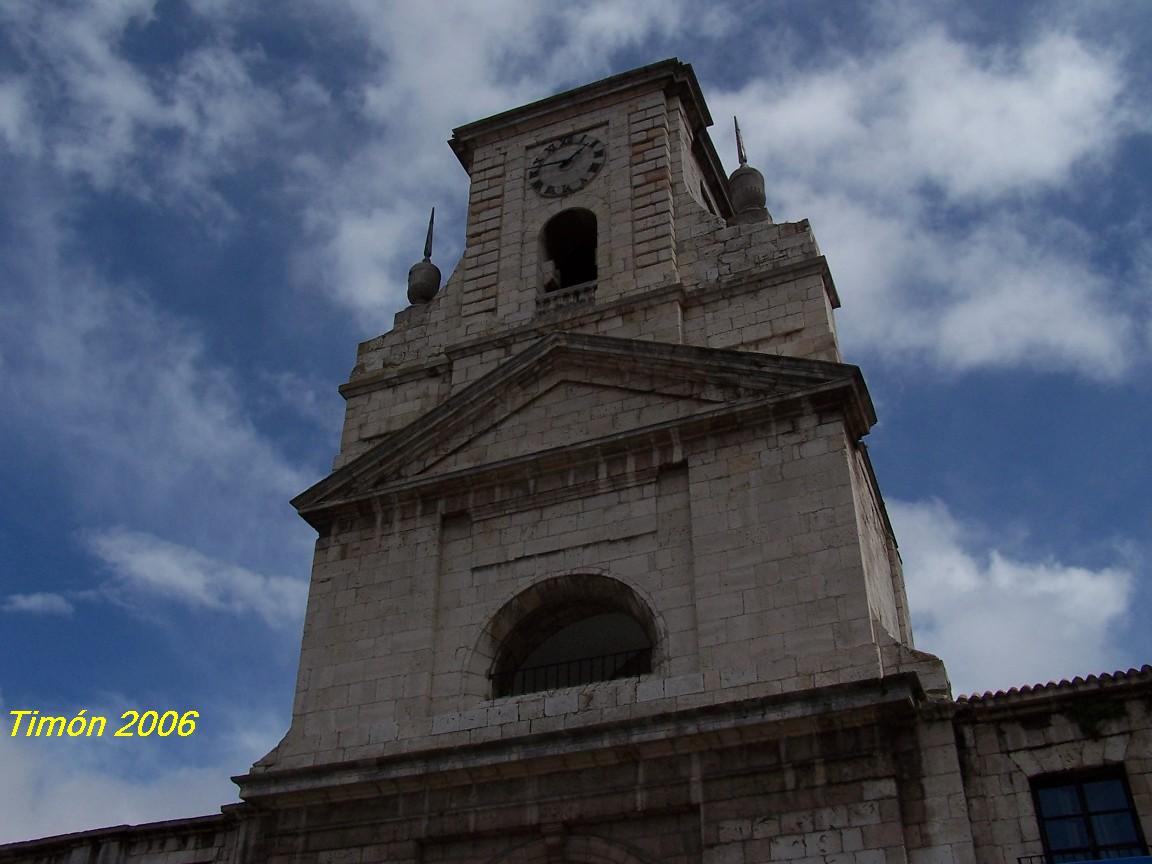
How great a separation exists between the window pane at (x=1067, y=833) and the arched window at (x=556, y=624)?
5.04m

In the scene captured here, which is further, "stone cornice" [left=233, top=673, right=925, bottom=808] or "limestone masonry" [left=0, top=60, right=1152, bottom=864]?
"stone cornice" [left=233, top=673, right=925, bottom=808]

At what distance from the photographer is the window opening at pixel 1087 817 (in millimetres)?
12344

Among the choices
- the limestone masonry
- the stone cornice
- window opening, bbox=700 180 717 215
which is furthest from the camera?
window opening, bbox=700 180 717 215

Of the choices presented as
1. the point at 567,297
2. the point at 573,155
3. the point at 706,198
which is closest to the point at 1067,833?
the point at 567,297

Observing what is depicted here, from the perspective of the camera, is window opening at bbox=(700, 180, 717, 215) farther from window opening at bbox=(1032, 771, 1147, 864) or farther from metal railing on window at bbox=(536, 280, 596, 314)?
window opening at bbox=(1032, 771, 1147, 864)

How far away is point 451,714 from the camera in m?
15.7

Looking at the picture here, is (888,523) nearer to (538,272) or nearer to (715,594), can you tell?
(715,594)

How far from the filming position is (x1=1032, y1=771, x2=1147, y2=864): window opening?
12344mm

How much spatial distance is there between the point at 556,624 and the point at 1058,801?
6847 mm

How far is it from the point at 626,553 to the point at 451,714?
120 inches

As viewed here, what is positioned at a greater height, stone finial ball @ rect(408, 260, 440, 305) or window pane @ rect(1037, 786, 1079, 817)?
stone finial ball @ rect(408, 260, 440, 305)

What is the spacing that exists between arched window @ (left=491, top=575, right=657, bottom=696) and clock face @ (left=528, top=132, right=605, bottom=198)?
8.38 m

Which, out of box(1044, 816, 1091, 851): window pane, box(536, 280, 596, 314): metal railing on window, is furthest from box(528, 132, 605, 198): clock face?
box(1044, 816, 1091, 851): window pane

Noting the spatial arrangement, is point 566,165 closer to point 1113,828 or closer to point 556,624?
point 556,624
